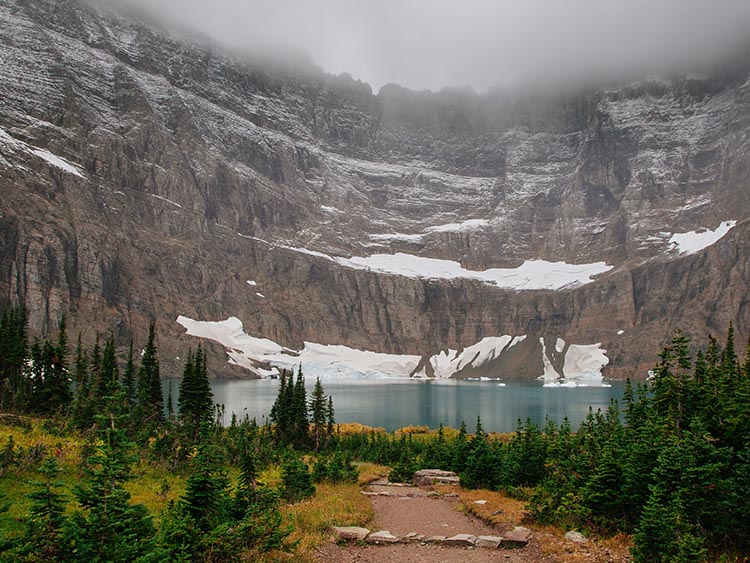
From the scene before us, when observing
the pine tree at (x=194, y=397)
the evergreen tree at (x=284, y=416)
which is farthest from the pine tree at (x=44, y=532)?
the evergreen tree at (x=284, y=416)

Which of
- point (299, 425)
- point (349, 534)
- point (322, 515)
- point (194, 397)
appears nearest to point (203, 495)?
point (349, 534)

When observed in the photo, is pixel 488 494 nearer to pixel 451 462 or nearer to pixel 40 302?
pixel 451 462

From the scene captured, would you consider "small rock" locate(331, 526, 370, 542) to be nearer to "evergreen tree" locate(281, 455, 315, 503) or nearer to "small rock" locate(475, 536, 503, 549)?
"small rock" locate(475, 536, 503, 549)

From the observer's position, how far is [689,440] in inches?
548

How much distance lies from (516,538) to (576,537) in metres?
1.65

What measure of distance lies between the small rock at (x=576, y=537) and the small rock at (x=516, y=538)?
41.6 inches

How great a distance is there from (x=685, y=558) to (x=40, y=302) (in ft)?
677

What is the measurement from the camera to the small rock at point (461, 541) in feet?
50.2

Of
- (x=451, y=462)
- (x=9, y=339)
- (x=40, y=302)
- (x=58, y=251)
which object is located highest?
(x=58, y=251)

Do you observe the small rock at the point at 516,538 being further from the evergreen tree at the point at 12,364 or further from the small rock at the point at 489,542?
the evergreen tree at the point at 12,364

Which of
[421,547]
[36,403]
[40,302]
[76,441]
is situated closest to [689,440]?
[421,547]

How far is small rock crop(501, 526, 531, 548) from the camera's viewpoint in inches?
588

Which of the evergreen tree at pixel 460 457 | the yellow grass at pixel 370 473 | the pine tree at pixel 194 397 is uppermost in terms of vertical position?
the pine tree at pixel 194 397

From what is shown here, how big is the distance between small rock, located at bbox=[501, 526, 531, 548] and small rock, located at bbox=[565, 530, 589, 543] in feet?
3.47
